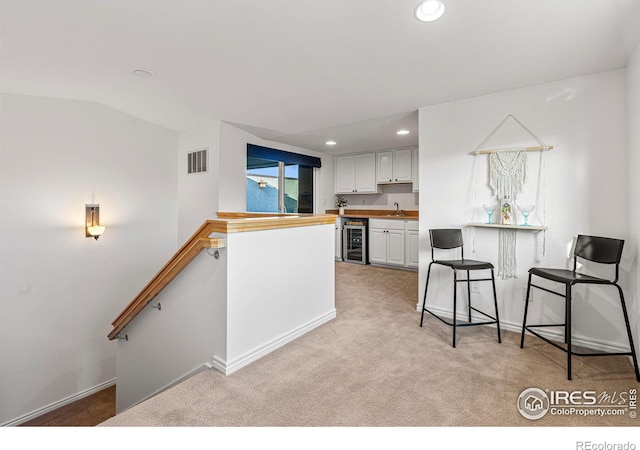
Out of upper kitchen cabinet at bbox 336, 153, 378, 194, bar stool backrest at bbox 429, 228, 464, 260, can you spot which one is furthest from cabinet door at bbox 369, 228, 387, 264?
bar stool backrest at bbox 429, 228, 464, 260

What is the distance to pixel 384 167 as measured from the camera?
18.5 feet

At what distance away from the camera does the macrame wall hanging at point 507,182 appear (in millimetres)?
2604

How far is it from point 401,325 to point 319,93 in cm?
236

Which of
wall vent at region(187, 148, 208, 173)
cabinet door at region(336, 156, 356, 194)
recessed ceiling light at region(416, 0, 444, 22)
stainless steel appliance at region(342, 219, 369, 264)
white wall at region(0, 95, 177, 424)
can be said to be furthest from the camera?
cabinet door at region(336, 156, 356, 194)

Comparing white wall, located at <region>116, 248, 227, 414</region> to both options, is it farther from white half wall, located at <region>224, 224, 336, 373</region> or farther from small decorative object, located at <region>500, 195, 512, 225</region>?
small decorative object, located at <region>500, 195, 512, 225</region>

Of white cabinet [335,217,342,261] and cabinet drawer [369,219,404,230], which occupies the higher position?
cabinet drawer [369,219,404,230]

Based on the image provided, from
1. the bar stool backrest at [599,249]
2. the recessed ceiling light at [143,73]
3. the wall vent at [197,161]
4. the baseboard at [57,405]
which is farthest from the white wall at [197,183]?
the bar stool backrest at [599,249]

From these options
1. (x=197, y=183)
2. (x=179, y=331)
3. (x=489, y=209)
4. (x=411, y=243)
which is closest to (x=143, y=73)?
(x=197, y=183)

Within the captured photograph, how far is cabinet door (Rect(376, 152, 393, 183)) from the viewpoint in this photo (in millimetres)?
5574

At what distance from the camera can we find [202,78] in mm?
2785

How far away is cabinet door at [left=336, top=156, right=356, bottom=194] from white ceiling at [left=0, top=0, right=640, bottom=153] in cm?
261
